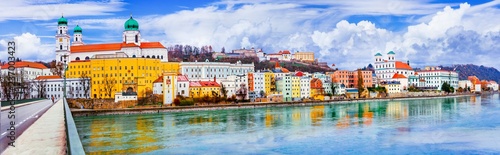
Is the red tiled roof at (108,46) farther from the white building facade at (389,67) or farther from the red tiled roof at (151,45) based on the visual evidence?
the white building facade at (389,67)

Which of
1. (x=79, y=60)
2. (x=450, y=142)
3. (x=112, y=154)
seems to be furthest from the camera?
(x=79, y=60)

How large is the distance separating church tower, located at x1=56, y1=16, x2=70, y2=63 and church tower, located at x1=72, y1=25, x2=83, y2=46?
813 millimetres

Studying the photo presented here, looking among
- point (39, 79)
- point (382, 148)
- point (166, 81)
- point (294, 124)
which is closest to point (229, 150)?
point (382, 148)

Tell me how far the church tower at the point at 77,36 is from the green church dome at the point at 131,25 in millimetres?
5589

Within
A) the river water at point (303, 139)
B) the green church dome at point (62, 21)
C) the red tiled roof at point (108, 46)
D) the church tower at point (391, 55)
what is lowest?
the river water at point (303, 139)

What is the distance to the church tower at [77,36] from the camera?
138 ft

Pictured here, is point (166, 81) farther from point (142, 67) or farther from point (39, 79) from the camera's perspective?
point (39, 79)

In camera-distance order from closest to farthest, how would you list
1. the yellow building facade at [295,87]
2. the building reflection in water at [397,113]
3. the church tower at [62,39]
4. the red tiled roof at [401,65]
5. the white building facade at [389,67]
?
1. the building reflection in water at [397,113]
2. the yellow building facade at [295,87]
3. the church tower at [62,39]
4. the white building facade at [389,67]
5. the red tiled roof at [401,65]

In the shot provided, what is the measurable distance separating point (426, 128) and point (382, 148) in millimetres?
4923

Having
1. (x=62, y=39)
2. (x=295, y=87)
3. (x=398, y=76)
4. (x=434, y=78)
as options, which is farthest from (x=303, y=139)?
(x=434, y=78)

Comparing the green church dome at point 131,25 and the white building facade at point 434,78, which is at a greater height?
the green church dome at point 131,25

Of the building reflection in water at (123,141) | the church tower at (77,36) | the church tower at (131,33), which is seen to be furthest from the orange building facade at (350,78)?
the building reflection in water at (123,141)

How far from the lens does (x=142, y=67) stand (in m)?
34.9

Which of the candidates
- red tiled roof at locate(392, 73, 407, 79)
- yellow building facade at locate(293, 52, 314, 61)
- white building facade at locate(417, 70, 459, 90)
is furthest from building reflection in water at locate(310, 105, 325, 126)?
yellow building facade at locate(293, 52, 314, 61)
